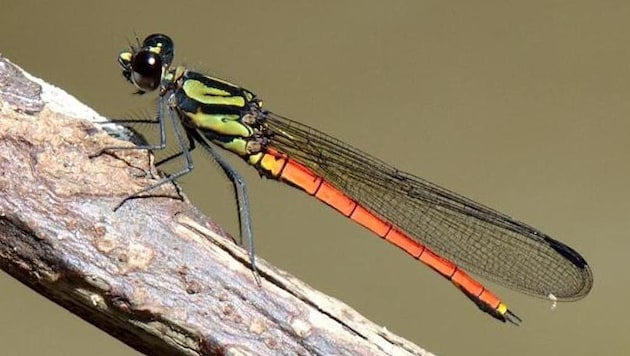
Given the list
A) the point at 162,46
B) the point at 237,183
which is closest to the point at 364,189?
the point at 237,183

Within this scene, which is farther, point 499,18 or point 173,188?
point 499,18

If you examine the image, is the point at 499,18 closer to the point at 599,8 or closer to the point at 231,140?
the point at 599,8

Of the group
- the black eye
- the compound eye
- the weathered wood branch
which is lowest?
the weathered wood branch

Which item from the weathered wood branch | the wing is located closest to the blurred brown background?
the wing

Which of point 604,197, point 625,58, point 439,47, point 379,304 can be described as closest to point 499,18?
point 439,47

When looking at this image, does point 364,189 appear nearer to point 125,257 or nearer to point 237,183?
point 237,183

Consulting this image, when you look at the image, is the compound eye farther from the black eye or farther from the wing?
the wing

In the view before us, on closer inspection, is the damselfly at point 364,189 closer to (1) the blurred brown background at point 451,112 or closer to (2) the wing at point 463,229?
(2) the wing at point 463,229
